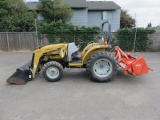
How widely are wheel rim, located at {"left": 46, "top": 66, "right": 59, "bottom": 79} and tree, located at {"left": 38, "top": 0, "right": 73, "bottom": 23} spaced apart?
14.1 metres

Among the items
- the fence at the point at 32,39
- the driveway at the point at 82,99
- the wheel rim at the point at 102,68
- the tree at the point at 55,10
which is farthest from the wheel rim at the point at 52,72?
the tree at the point at 55,10

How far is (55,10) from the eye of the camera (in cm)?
1950

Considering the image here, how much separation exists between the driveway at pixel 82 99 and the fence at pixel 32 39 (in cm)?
718

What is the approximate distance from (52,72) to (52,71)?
0.03 m

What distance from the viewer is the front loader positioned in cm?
570

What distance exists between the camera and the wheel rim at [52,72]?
5.88 metres

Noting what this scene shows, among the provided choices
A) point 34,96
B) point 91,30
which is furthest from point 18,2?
point 34,96

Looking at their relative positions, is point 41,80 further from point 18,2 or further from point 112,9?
point 112,9

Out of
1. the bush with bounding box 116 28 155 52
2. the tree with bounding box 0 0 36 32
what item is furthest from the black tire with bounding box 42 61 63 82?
the tree with bounding box 0 0 36 32

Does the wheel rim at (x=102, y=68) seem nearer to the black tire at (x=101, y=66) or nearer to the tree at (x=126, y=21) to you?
the black tire at (x=101, y=66)

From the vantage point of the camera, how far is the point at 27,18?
1492 centimetres

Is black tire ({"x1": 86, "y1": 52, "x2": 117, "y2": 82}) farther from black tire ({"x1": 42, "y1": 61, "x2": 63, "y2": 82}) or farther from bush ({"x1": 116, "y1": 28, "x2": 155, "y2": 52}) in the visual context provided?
bush ({"x1": 116, "y1": 28, "x2": 155, "y2": 52})

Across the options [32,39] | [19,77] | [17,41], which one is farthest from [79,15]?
[19,77]

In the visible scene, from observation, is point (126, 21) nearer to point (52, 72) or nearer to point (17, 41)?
point (17, 41)
